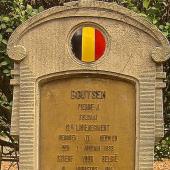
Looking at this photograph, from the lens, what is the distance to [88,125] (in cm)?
693

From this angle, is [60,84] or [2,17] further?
[2,17]

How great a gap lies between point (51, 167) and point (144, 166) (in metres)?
1.07

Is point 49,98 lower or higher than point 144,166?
higher

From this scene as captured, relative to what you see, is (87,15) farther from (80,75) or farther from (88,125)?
(88,125)

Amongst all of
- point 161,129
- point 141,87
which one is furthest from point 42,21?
point 161,129

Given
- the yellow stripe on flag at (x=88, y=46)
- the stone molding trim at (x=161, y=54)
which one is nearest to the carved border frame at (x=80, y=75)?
the yellow stripe on flag at (x=88, y=46)

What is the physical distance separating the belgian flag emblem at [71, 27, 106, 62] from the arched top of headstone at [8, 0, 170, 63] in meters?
0.21

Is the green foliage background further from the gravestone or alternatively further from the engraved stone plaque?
the engraved stone plaque

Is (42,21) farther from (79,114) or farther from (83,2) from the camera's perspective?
(79,114)

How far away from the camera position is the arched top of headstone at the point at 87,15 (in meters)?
6.85

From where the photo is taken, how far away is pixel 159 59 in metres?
6.80

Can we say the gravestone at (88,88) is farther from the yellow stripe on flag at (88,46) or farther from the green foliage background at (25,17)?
the green foliage background at (25,17)

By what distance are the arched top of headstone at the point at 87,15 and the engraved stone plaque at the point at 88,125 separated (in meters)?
0.63

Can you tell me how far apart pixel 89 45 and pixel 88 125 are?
0.92 m
